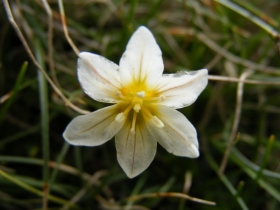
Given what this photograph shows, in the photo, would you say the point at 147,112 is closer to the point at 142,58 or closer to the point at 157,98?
the point at 157,98

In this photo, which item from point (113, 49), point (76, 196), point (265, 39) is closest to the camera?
point (76, 196)

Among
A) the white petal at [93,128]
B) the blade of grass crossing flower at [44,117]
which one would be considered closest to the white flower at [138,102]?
the white petal at [93,128]

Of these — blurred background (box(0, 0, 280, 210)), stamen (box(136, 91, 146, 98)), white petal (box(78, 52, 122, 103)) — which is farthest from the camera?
blurred background (box(0, 0, 280, 210))

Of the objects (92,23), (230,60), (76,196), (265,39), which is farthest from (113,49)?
(265,39)

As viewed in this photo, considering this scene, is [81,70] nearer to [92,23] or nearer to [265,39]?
[92,23]

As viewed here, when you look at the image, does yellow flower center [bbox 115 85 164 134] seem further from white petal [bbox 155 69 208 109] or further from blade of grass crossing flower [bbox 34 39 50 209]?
blade of grass crossing flower [bbox 34 39 50 209]

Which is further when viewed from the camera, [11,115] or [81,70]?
[11,115]

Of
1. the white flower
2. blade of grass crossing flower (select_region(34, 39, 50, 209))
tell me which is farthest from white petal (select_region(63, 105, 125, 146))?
blade of grass crossing flower (select_region(34, 39, 50, 209))

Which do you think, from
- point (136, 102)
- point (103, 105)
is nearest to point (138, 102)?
point (136, 102)
